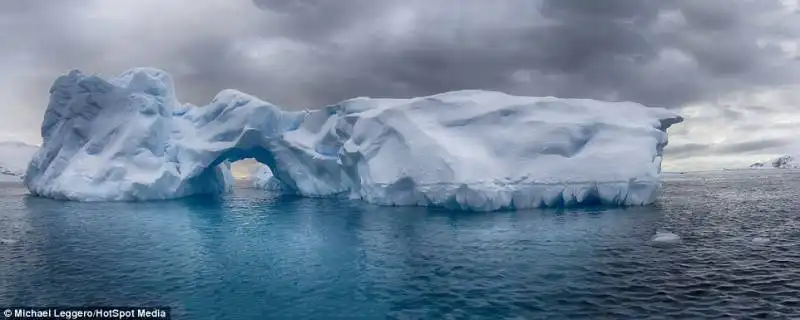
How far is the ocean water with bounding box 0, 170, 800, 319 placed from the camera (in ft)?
41.1

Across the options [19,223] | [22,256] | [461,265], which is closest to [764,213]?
[461,265]

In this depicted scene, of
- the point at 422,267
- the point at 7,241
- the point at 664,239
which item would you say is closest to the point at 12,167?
the point at 7,241

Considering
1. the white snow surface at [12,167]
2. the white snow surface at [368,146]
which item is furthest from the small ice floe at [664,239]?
the white snow surface at [12,167]

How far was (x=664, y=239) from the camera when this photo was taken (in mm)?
20484

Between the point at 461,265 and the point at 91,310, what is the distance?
10224mm

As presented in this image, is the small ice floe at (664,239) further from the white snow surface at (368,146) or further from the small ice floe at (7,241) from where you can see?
the small ice floe at (7,241)

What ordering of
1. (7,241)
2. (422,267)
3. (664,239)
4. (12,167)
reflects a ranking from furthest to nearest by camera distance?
(12,167) → (7,241) → (664,239) → (422,267)

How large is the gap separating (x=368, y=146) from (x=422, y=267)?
22.5m

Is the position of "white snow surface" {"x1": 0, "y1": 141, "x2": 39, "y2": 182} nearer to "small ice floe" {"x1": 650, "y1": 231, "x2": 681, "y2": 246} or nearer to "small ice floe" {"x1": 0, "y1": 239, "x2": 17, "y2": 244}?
"small ice floe" {"x1": 0, "y1": 239, "x2": 17, "y2": 244}

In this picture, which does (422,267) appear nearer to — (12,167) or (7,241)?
(7,241)

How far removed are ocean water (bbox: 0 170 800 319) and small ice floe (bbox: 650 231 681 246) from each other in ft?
1.44

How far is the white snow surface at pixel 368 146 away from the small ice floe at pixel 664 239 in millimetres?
11418

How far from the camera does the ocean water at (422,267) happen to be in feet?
41.1

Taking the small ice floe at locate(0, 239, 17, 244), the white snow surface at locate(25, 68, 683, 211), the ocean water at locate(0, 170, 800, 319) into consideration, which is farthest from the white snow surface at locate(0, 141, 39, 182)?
the ocean water at locate(0, 170, 800, 319)
